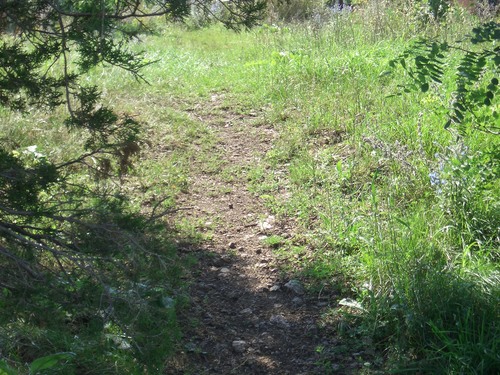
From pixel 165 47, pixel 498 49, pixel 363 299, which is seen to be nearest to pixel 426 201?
pixel 363 299

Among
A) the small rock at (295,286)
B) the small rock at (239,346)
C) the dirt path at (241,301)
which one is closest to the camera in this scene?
the dirt path at (241,301)

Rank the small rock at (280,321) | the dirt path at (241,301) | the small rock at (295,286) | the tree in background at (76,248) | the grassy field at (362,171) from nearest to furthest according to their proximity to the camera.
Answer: the tree in background at (76,248), the grassy field at (362,171), the dirt path at (241,301), the small rock at (280,321), the small rock at (295,286)

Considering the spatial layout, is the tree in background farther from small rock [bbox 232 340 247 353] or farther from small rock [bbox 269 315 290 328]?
small rock [bbox 269 315 290 328]

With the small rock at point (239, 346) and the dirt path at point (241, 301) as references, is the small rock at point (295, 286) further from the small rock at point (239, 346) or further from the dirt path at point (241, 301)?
the small rock at point (239, 346)

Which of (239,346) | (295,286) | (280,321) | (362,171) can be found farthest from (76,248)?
(362,171)

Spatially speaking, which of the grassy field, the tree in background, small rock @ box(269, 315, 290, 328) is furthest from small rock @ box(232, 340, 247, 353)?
the tree in background

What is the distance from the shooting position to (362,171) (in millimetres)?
6035

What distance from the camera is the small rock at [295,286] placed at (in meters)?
4.78

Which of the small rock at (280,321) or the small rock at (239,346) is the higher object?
the small rock at (280,321)

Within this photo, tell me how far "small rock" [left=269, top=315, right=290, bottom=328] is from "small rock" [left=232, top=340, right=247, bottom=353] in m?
0.28

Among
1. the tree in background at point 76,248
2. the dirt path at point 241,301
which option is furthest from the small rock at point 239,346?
the tree in background at point 76,248

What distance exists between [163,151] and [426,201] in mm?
3111

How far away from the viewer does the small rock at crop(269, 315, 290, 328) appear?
446cm

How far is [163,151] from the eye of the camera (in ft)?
23.9
